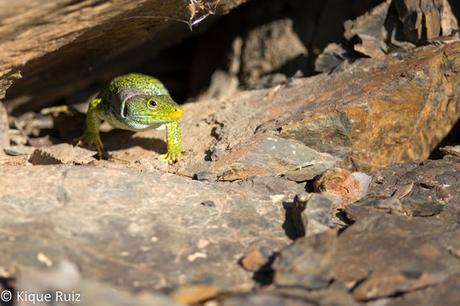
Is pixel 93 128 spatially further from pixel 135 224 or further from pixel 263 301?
pixel 263 301

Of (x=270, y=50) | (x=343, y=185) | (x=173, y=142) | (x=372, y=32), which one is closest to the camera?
(x=343, y=185)

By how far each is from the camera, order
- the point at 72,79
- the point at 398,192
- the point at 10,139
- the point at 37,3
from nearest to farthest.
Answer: the point at 37,3 < the point at 398,192 < the point at 10,139 < the point at 72,79

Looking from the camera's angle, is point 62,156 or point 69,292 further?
point 62,156

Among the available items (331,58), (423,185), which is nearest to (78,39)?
(331,58)

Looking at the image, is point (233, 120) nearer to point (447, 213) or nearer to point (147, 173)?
point (147, 173)

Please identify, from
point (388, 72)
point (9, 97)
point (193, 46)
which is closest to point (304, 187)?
point (388, 72)
